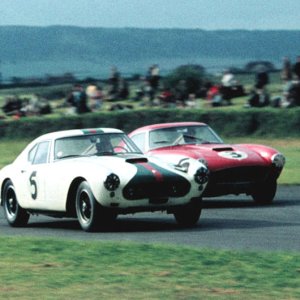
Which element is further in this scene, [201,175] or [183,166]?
[183,166]

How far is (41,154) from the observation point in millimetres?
13750

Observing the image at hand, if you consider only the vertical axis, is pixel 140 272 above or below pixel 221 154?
below

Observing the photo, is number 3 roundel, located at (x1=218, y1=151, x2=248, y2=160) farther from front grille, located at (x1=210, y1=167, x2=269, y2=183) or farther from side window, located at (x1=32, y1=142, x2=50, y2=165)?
side window, located at (x1=32, y1=142, x2=50, y2=165)

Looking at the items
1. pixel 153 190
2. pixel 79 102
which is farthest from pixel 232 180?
pixel 79 102

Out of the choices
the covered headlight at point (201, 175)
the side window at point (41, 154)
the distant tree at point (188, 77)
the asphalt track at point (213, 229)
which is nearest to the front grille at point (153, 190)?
the covered headlight at point (201, 175)

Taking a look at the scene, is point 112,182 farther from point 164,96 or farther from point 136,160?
point 164,96

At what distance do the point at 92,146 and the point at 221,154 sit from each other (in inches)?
121

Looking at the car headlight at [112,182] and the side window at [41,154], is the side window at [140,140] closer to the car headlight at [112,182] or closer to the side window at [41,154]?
the side window at [41,154]

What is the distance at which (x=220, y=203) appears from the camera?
17.0m

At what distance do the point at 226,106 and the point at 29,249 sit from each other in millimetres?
25013

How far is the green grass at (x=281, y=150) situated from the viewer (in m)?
22.2

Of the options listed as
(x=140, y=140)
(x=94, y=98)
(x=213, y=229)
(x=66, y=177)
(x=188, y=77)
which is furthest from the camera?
(x=188, y=77)

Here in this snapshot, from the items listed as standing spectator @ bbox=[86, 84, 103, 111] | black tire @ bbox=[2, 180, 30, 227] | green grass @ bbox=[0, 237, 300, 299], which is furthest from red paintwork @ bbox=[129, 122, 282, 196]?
standing spectator @ bbox=[86, 84, 103, 111]

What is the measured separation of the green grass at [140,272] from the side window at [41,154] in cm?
293
